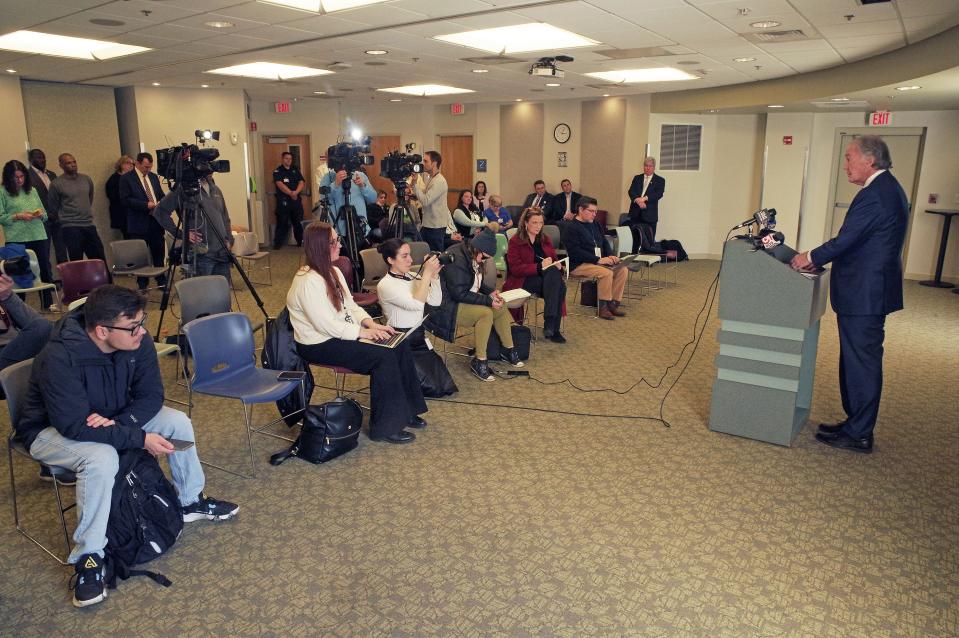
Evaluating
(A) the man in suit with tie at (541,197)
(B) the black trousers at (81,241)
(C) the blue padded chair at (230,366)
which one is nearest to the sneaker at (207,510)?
(C) the blue padded chair at (230,366)

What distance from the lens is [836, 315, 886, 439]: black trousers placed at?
4.37 meters

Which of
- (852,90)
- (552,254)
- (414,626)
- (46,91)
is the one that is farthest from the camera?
(46,91)

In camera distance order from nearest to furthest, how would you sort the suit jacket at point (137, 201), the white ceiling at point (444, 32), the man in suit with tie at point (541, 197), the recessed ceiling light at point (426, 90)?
the white ceiling at point (444, 32), the suit jacket at point (137, 201), the recessed ceiling light at point (426, 90), the man in suit with tie at point (541, 197)

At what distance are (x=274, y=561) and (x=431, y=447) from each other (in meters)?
1.46

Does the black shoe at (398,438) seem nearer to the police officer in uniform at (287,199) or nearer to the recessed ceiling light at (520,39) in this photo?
the recessed ceiling light at (520,39)

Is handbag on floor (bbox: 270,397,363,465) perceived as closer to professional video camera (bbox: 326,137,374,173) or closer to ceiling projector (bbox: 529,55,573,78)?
professional video camera (bbox: 326,137,374,173)

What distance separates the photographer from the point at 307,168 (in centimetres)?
1477

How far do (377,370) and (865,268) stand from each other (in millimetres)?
3104

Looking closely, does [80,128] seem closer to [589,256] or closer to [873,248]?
[589,256]

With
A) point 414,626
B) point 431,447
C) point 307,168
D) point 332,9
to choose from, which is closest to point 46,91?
point 307,168

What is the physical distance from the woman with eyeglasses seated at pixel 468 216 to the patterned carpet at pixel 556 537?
5373 mm

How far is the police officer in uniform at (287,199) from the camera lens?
44.9 ft

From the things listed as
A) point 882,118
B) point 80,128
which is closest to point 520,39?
point 882,118

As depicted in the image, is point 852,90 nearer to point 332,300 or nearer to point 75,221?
point 332,300
